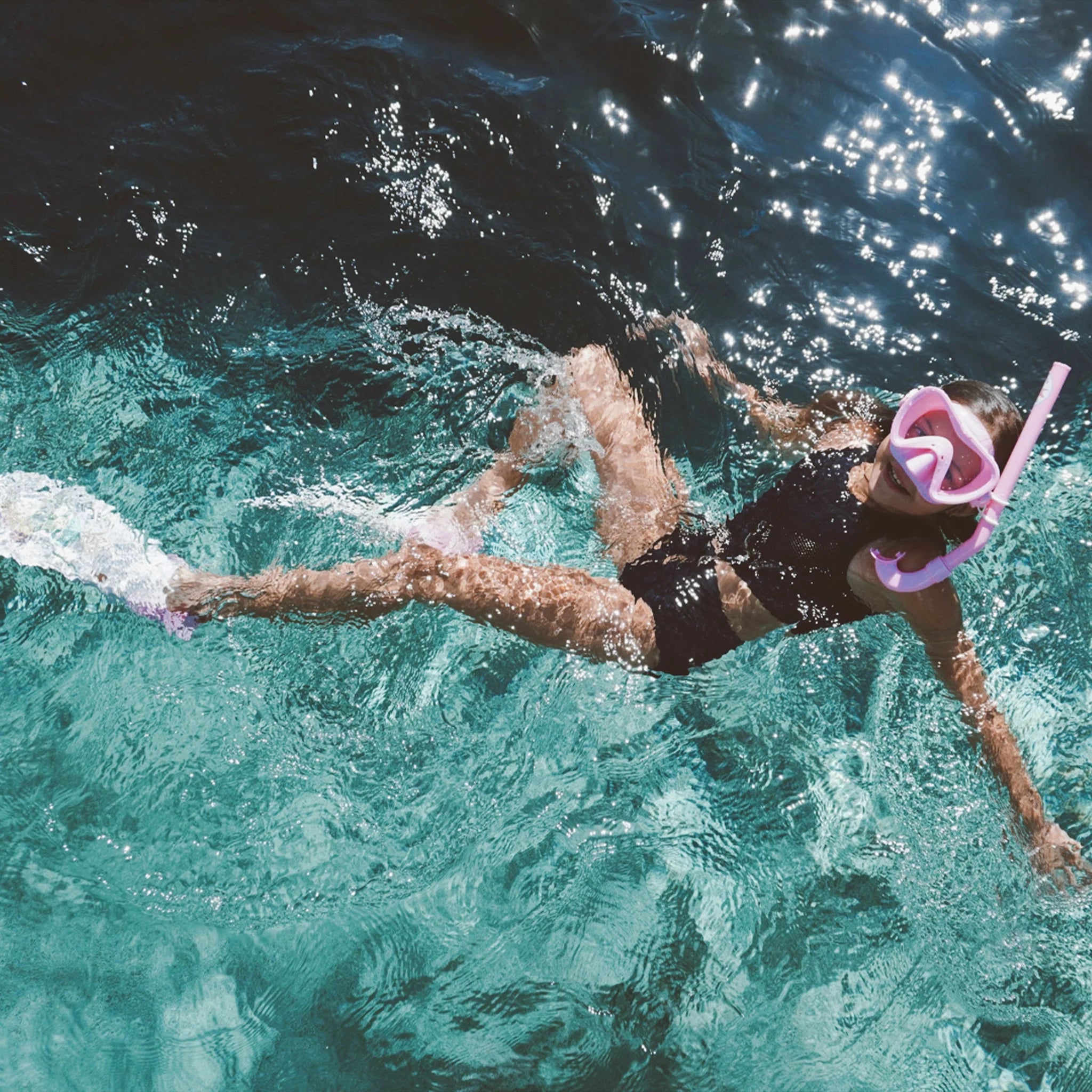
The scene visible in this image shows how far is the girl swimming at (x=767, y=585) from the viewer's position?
3.04m

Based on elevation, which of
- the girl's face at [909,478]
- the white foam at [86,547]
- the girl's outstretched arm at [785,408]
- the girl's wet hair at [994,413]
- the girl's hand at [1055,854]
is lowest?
the white foam at [86,547]

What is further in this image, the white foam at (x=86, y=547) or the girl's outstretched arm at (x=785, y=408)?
the girl's outstretched arm at (x=785, y=408)

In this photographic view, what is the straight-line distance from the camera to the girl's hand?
3172 mm

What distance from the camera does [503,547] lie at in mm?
3949

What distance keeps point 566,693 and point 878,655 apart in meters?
1.20

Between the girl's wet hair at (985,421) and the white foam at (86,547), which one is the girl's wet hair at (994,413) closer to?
the girl's wet hair at (985,421)

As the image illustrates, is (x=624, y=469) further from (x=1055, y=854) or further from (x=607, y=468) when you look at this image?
(x=1055, y=854)

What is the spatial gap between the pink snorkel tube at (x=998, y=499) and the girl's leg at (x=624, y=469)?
38.4 inches

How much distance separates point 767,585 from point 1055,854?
1.22 m

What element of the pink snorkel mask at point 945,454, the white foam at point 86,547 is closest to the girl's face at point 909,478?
the pink snorkel mask at point 945,454

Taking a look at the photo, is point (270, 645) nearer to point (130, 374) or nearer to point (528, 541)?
point (528, 541)

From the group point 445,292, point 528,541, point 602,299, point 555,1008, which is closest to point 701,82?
point 602,299

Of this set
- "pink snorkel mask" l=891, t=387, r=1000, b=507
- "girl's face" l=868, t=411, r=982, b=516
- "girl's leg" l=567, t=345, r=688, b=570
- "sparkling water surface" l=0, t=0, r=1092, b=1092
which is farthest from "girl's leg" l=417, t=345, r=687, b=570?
"pink snorkel mask" l=891, t=387, r=1000, b=507

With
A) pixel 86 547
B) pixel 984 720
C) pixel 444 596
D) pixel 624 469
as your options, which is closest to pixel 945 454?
pixel 984 720
